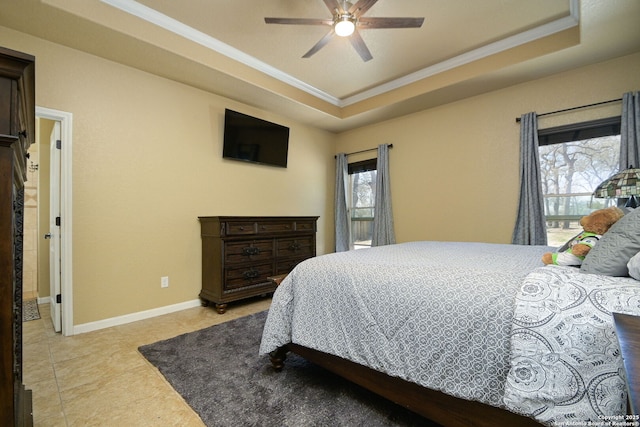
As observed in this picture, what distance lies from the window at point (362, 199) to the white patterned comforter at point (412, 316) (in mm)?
3177

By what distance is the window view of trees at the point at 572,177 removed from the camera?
2865 millimetres

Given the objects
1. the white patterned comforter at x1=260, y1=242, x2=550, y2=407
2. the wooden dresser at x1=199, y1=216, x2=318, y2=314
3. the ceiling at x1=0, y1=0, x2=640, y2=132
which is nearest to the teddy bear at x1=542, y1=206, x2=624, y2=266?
the white patterned comforter at x1=260, y1=242, x2=550, y2=407

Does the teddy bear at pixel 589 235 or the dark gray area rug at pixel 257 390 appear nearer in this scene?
the teddy bear at pixel 589 235

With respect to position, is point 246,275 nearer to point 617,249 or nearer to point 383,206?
point 383,206

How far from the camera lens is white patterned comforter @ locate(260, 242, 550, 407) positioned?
3.43ft

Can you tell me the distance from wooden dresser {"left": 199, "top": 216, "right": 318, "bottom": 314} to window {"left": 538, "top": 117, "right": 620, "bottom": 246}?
302cm

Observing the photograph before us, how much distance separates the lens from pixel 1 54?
744 mm

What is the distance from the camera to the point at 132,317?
283 centimetres

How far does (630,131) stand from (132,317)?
5.07 meters

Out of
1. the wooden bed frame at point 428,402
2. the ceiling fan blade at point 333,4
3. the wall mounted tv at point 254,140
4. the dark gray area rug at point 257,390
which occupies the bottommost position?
the dark gray area rug at point 257,390

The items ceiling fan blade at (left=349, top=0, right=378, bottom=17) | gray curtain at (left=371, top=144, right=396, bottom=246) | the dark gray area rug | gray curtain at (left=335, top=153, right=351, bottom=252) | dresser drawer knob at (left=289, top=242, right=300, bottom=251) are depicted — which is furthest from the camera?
gray curtain at (left=335, top=153, right=351, bottom=252)

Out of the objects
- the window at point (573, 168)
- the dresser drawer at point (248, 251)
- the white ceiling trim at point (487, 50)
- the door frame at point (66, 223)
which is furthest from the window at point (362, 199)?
the door frame at point (66, 223)

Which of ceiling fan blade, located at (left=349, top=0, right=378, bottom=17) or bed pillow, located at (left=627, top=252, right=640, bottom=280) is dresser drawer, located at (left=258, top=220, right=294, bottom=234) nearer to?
ceiling fan blade, located at (left=349, top=0, right=378, bottom=17)

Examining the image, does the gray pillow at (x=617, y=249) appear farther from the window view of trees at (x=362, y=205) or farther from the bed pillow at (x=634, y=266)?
the window view of trees at (x=362, y=205)
